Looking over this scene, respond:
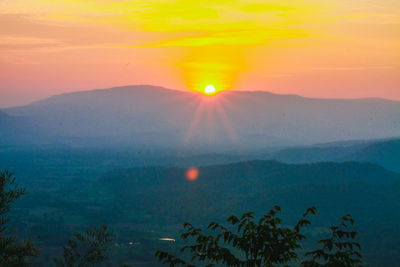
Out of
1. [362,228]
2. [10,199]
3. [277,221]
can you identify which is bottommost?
[277,221]

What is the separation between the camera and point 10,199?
33.9 m

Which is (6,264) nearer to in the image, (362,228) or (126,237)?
(126,237)

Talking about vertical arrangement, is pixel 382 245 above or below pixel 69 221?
below

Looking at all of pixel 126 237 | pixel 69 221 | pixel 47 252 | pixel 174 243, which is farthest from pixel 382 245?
pixel 69 221

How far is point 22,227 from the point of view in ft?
581

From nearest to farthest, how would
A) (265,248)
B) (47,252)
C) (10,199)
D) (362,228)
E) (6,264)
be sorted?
(265,248) < (6,264) < (10,199) < (47,252) < (362,228)

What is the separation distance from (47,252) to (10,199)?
108 metres

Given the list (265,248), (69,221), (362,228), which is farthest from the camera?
(69,221)

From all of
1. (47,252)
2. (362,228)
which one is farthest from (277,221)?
(362,228)

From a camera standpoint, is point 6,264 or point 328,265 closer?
point 328,265

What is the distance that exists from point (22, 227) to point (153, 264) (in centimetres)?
7255

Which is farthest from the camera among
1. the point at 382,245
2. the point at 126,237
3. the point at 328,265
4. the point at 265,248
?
the point at 126,237

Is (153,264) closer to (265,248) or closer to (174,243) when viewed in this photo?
(174,243)

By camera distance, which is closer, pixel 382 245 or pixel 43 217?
pixel 382 245
